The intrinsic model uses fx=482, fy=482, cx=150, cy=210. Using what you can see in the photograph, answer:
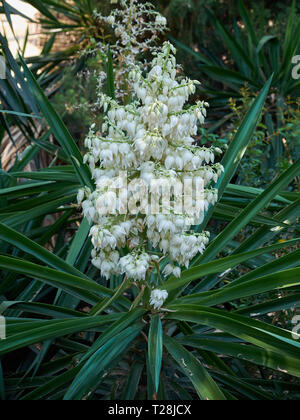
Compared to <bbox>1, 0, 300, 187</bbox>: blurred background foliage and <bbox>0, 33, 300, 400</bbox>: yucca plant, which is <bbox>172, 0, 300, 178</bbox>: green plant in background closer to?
<bbox>1, 0, 300, 187</bbox>: blurred background foliage

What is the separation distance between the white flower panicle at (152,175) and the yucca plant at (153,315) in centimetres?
15

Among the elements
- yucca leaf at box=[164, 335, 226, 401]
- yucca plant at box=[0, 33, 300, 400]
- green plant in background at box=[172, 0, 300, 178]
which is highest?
green plant in background at box=[172, 0, 300, 178]

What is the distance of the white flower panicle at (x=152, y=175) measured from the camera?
1.18 metres

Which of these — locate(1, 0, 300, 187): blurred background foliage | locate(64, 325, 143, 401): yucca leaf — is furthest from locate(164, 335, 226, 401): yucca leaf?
locate(1, 0, 300, 187): blurred background foliage

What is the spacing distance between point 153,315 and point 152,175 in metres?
0.48

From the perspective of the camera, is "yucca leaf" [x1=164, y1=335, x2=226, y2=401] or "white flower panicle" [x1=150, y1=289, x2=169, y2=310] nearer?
"yucca leaf" [x1=164, y1=335, x2=226, y2=401]

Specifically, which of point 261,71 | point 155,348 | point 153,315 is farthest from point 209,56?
point 155,348

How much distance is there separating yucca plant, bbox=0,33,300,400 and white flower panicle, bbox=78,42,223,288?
0.49ft

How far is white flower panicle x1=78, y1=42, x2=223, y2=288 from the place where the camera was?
1.18m

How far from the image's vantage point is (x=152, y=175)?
3.86ft

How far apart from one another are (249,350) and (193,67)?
309 centimetres

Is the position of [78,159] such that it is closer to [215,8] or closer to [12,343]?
[12,343]
